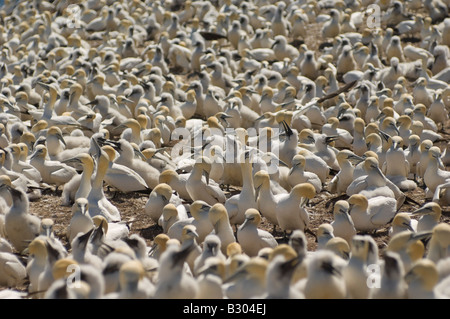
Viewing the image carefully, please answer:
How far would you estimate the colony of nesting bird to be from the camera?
258 inches

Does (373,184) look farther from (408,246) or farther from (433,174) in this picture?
(408,246)

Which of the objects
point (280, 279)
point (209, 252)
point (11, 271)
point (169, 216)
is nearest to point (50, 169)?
point (169, 216)

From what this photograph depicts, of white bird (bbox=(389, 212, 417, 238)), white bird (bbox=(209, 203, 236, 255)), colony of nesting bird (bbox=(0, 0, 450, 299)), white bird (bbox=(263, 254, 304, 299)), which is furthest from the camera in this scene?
white bird (bbox=(389, 212, 417, 238))

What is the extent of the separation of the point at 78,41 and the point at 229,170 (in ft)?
29.3

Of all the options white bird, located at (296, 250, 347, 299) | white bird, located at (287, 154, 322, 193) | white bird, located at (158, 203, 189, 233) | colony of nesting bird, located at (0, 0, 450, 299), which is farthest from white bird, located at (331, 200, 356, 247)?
white bird, located at (296, 250, 347, 299)

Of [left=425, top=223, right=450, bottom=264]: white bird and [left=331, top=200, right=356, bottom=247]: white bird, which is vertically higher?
[left=425, top=223, right=450, bottom=264]: white bird

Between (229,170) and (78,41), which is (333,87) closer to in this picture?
(229,170)

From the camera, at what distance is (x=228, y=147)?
11.0 metres

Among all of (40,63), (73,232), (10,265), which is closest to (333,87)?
(40,63)

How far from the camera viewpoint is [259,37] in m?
18.1

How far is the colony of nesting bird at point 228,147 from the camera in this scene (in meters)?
6.56

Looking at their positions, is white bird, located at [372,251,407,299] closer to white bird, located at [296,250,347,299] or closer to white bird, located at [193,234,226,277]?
white bird, located at [296,250,347,299]

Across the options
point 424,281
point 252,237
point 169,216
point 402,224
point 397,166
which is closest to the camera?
point 424,281

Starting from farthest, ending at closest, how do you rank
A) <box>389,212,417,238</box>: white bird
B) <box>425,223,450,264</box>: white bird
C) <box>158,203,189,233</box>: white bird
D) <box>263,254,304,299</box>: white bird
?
<box>158,203,189,233</box>: white bird < <box>389,212,417,238</box>: white bird < <box>425,223,450,264</box>: white bird < <box>263,254,304,299</box>: white bird
